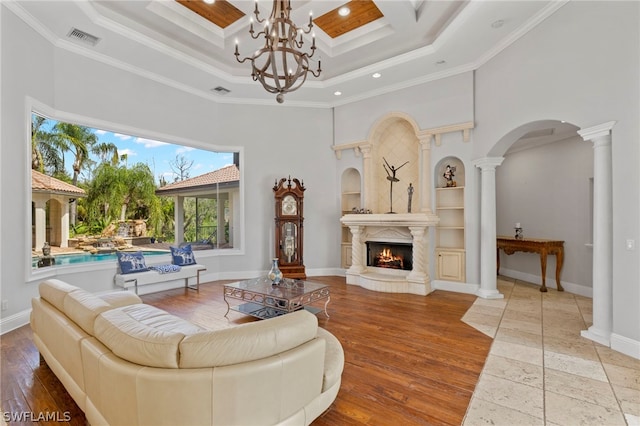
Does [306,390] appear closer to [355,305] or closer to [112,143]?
[355,305]

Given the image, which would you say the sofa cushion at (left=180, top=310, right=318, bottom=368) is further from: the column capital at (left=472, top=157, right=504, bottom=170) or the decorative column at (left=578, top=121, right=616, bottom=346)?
the column capital at (left=472, top=157, right=504, bottom=170)

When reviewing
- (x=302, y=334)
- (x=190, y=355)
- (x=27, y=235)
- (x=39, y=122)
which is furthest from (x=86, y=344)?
(x=39, y=122)

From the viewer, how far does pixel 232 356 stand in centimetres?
151

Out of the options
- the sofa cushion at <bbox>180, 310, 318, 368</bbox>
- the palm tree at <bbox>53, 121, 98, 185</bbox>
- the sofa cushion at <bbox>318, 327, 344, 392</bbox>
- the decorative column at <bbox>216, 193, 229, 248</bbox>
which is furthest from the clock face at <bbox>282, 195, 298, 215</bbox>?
the sofa cushion at <bbox>180, 310, 318, 368</bbox>

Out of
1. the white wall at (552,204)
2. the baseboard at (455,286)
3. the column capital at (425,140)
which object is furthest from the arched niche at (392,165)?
the white wall at (552,204)

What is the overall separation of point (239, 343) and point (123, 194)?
5.11 meters

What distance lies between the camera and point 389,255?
6.10m

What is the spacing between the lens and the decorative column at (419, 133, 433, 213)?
5699mm

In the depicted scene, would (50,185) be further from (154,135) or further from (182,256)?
(182,256)

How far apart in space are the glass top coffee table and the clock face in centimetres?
228

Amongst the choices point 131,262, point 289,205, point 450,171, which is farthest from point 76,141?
point 450,171

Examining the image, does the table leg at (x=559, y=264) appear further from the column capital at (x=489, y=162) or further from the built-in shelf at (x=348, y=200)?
the built-in shelf at (x=348, y=200)

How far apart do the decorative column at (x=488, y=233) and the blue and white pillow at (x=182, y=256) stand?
5.26 meters

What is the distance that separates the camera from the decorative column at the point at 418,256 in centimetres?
538
